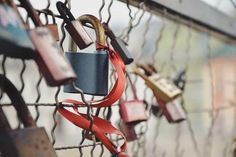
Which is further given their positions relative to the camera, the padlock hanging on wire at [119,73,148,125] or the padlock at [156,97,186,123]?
the padlock at [156,97,186,123]

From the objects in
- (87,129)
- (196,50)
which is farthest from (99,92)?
(196,50)

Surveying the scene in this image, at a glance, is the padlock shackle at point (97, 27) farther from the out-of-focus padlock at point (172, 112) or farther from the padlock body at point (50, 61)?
the out-of-focus padlock at point (172, 112)

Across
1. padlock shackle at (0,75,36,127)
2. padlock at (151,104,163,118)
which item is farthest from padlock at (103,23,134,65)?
padlock at (151,104,163,118)

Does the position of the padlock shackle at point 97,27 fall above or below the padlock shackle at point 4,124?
above

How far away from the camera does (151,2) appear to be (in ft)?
3.33

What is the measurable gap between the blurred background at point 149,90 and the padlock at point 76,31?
5 cm

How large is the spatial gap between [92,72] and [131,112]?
29 cm

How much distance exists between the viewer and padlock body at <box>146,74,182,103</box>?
0.97 m

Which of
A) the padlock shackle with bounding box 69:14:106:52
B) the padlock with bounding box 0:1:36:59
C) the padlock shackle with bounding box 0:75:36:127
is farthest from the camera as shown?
the padlock shackle with bounding box 69:14:106:52

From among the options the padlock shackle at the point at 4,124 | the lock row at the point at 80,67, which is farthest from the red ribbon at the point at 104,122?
the padlock shackle at the point at 4,124

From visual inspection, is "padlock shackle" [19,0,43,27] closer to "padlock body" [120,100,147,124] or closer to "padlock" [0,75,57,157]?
"padlock" [0,75,57,157]

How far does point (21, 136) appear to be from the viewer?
0.46 m

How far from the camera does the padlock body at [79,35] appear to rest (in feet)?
1.80

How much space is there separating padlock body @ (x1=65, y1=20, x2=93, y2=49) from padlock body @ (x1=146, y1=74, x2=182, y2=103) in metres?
0.42
